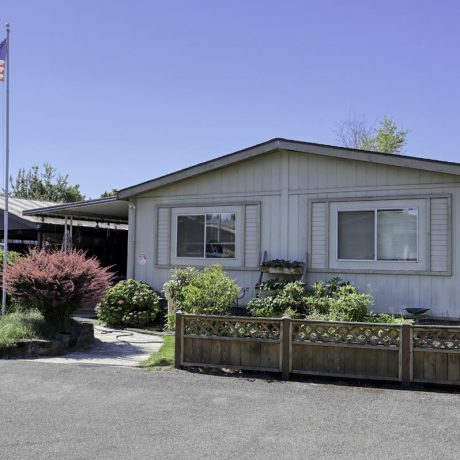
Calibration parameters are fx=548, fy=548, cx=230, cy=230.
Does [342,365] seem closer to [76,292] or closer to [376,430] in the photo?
[376,430]

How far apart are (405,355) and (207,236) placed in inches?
262

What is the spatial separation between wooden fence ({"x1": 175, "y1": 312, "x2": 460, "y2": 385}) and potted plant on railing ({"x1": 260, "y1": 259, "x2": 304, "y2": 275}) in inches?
148

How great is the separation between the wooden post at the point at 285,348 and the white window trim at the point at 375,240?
4.14 metres

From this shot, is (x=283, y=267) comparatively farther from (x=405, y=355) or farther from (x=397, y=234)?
(x=405, y=355)

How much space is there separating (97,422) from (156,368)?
8.64 feet

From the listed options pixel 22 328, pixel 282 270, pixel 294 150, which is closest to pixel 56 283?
pixel 22 328

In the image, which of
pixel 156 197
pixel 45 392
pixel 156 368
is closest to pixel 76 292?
pixel 156 368

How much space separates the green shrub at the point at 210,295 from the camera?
30.6ft

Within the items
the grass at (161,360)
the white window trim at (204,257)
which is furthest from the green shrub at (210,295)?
the white window trim at (204,257)

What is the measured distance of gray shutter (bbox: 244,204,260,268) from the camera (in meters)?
12.3

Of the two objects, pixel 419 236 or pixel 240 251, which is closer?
pixel 419 236

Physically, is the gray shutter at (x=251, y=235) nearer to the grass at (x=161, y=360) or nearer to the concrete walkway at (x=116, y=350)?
the concrete walkway at (x=116, y=350)

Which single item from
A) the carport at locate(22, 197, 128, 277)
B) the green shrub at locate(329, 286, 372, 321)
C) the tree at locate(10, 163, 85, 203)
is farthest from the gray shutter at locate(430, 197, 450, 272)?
the tree at locate(10, 163, 85, 203)

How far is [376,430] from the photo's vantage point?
5.16 metres
